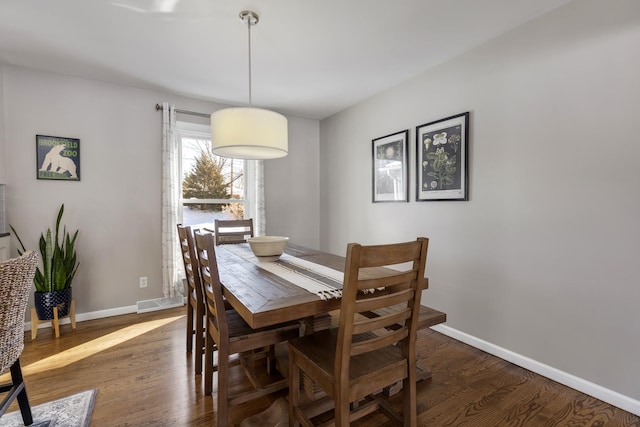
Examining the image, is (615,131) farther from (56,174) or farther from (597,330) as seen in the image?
(56,174)

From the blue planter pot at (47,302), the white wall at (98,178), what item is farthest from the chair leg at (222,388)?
the white wall at (98,178)

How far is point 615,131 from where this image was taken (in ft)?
5.68

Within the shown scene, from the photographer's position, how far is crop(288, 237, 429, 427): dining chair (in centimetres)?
115

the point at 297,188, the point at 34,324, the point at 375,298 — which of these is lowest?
the point at 34,324

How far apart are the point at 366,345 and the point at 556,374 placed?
166 cm

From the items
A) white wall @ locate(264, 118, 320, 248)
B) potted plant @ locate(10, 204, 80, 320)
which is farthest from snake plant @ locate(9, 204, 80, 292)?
white wall @ locate(264, 118, 320, 248)

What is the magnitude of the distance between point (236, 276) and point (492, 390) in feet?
5.75

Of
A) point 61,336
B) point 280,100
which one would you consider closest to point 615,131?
point 280,100

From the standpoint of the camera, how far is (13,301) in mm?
1330

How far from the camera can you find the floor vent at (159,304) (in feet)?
10.8

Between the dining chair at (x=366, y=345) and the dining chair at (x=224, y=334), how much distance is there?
162mm

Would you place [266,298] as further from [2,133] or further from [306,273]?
[2,133]

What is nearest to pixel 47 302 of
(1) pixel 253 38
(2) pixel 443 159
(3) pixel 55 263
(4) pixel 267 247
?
(3) pixel 55 263

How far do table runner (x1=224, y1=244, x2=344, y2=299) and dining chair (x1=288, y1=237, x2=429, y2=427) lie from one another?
17 cm
